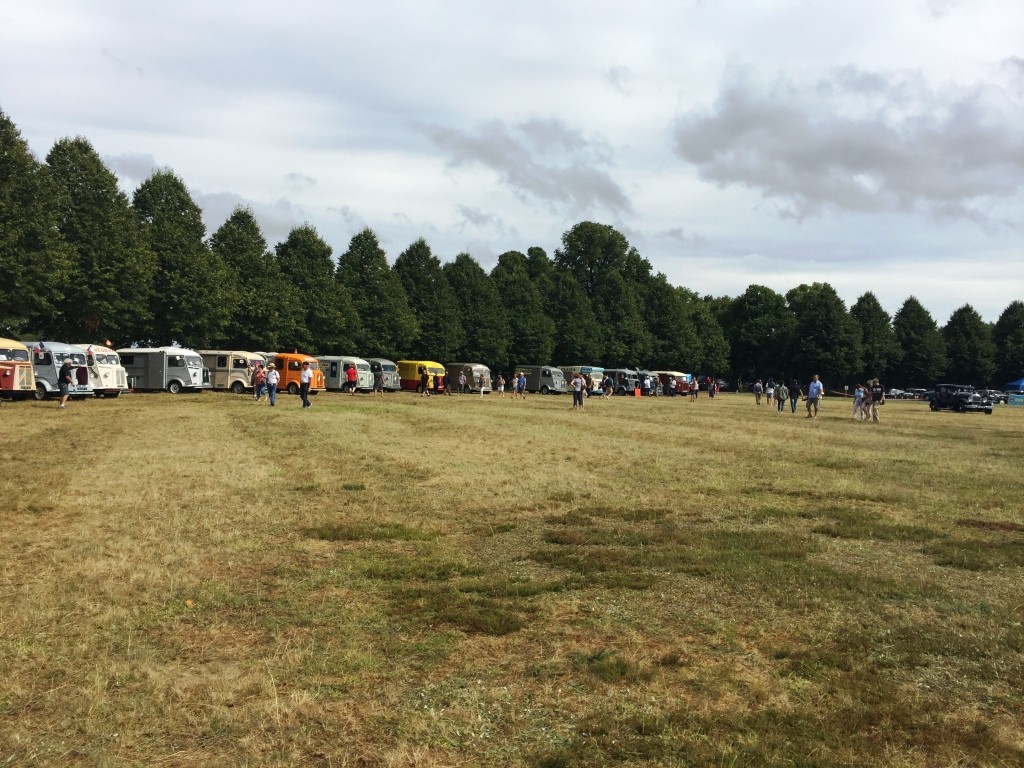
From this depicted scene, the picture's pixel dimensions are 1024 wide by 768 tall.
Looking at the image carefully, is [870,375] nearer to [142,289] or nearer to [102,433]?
[142,289]

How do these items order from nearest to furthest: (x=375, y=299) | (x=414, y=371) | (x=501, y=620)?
(x=501, y=620)
(x=414, y=371)
(x=375, y=299)

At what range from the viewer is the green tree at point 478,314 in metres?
77.6

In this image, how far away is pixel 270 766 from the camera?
436cm

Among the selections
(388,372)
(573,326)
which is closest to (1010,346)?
(573,326)

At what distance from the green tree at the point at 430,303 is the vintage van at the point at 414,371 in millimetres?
8431

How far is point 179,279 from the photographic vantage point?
5241 centimetres

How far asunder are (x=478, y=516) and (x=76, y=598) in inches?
215

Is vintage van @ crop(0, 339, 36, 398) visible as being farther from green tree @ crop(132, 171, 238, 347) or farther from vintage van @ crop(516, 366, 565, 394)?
vintage van @ crop(516, 366, 565, 394)

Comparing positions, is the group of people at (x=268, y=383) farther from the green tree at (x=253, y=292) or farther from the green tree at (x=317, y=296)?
the green tree at (x=317, y=296)

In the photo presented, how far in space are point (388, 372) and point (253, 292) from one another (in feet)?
36.7

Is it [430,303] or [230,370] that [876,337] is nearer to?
[430,303]

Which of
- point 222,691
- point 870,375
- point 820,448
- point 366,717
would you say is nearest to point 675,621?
point 366,717

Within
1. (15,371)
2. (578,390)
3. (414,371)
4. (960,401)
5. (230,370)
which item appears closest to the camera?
(15,371)

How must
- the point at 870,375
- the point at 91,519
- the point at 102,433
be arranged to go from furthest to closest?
the point at 870,375
the point at 102,433
the point at 91,519
